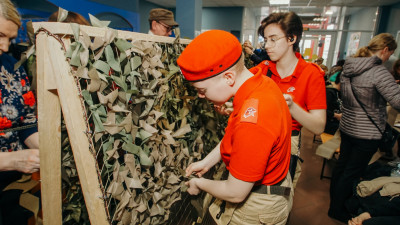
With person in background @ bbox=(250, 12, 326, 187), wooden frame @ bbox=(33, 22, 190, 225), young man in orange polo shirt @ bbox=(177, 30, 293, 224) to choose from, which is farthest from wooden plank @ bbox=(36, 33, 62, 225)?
person in background @ bbox=(250, 12, 326, 187)

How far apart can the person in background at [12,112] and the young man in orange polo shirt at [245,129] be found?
842 mm

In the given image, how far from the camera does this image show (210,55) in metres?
0.78

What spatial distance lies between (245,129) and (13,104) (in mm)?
1178

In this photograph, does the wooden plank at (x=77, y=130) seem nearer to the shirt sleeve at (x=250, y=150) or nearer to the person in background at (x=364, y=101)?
the shirt sleeve at (x=250, y=150)

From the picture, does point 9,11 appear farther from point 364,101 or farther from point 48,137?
point 364,101

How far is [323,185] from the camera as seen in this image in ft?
9.96

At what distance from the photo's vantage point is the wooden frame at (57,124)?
0.68m

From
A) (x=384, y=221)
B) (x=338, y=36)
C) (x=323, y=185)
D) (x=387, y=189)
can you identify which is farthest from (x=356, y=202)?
(x=338, y=36)

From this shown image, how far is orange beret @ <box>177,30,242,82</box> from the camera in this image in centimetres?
78

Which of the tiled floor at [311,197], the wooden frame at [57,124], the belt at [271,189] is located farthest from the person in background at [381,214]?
the wooden frame at [57,124]

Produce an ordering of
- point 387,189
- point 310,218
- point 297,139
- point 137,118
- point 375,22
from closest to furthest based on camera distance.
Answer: point 137,118, point 297,139, point 387,189, point 310,218, point 375,22

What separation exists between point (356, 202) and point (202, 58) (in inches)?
90.4

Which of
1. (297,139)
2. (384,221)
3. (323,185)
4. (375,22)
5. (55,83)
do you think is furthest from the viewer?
(375,22)

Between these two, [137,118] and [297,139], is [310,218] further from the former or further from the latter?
[137,118]
